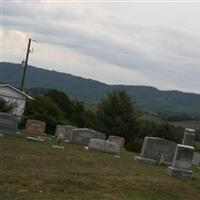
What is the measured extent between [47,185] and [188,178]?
22.3 ft

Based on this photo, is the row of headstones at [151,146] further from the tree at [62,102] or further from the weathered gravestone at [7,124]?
the tree at [62,102]

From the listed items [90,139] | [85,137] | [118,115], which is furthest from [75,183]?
[118,115]

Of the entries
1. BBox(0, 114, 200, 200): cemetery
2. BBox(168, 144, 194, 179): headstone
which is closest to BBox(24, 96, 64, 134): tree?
BBox(0, 114, 200, 200): cemetery

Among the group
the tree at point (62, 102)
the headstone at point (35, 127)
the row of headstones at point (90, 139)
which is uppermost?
the tree at point (62, 102)

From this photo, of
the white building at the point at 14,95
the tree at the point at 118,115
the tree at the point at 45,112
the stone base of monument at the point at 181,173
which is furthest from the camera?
the white building at the point at 14,95

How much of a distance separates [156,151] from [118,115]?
31.8 metres

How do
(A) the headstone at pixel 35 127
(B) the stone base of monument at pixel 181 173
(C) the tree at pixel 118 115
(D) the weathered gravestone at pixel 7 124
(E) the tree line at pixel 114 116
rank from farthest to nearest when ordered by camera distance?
(C) the tree at pixel 118 115
(E) the tree line at pixel 114 116
(A) the headstone at pixel 35 127
(D) the weathered gravestone at pixel 7 124
(B) the stone base of monument at pixel 181 173

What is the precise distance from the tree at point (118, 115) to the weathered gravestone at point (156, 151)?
28629 mm

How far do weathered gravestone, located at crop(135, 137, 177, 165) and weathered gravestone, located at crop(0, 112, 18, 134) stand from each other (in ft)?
22.7

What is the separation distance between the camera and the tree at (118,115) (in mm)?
54438

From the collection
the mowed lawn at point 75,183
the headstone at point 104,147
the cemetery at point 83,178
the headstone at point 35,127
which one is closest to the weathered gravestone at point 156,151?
the cemetery at point 83,178

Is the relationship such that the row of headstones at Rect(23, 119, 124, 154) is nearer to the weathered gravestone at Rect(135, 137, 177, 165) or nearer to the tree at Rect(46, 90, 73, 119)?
the weathered gravestone at Rect(135, 137, 177, 165)

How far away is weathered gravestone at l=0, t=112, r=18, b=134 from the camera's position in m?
27.4

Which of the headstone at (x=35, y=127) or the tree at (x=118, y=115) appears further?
the tree at (x=118, y=115)
